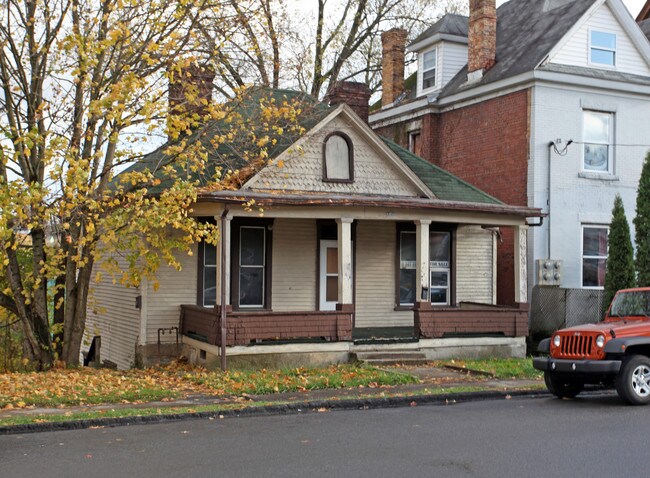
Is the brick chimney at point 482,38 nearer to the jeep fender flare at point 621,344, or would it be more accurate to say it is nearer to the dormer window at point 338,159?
the dormer window at point 338,159

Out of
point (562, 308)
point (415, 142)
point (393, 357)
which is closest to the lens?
point (393, 357)

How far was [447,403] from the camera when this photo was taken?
12594 mm

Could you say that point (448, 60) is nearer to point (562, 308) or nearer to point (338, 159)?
point (338, 159)

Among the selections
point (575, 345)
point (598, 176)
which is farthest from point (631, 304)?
point (598, 176)

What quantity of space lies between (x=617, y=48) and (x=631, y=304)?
12265mm

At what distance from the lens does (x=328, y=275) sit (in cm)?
1967

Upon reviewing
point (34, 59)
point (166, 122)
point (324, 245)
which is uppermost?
point (34, 59)

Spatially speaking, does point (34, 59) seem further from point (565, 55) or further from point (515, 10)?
point (515, 10)

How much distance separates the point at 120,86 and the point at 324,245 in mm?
7165

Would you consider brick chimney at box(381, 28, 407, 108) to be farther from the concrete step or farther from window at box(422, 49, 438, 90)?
the concrete step

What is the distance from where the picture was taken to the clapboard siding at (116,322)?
61.4 feet

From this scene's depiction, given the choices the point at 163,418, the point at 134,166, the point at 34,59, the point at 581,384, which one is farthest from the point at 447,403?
the point at 134,166

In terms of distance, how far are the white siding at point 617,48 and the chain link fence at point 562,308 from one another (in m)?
6.22

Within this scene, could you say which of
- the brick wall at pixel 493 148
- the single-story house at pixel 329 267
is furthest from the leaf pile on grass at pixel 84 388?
the brick wall at pixel 493 148
